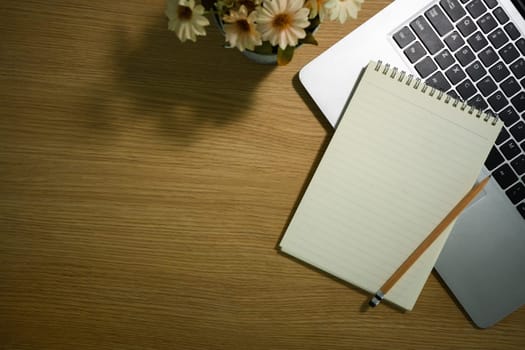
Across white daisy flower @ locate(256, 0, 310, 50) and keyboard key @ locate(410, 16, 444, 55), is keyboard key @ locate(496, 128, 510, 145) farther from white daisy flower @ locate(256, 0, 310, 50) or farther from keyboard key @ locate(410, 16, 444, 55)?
white daisy flower @ locate(256, 0, 310, 50)

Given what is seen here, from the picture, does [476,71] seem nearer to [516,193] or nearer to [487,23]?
[487,23]

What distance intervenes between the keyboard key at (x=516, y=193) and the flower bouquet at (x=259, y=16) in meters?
0.33

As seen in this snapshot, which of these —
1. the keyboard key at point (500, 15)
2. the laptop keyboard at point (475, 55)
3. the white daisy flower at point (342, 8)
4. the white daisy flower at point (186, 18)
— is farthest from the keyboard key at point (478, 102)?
the white daisy flower at point (186, 18)

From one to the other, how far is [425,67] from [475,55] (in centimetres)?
7

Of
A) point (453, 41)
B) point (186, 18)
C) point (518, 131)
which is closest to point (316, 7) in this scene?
point (186, 18)

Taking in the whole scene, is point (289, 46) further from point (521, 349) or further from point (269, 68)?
point (521, 349)

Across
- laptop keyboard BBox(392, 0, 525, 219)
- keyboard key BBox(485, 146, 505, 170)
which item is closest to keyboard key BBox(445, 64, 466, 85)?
laptop keyboard BBox(392, 0, 525, 219)

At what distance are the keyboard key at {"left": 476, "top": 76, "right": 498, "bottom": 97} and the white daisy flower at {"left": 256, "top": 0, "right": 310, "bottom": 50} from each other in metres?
0.28

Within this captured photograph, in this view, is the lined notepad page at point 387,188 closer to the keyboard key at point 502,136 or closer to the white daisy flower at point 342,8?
the keyboard key at point 502,136

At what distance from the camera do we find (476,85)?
23.7 inches

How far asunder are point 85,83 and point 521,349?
27.7 inches

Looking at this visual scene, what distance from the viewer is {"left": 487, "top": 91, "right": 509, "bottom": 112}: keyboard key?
603 mm

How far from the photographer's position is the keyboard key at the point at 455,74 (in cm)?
60

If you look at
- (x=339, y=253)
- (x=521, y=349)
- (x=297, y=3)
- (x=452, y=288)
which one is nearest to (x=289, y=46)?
(x=297, y=3)
